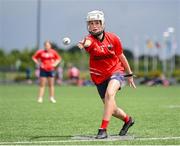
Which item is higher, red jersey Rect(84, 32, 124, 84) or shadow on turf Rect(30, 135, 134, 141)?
red jersey Rect(84, 32, 124, 84)

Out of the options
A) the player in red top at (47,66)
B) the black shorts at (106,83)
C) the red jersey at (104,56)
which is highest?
the red jersey at (104,56)

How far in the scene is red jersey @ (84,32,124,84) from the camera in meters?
9.67

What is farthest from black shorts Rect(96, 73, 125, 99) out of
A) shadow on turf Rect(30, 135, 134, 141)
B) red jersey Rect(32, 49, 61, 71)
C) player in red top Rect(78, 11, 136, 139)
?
red jersey Rect(32, 49, 61, 71)

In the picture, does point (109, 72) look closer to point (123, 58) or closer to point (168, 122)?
point (123, 58)

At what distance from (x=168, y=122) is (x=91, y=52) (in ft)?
11.2

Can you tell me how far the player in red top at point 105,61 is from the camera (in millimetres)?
9508

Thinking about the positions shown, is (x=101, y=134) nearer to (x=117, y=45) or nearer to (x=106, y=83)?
(x=106, y=83)

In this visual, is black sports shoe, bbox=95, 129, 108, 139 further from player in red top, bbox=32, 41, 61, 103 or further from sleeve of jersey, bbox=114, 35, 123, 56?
player in red top, bbox=32, 41, 61, 103

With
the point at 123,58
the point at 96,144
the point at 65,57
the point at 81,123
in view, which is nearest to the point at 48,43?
the point at 81,123

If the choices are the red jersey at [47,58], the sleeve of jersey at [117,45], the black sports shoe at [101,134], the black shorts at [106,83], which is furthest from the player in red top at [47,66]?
the black sports shoe at [101,134]

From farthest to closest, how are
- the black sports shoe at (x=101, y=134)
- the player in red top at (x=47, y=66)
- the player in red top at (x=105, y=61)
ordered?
the player in red top at (x=47, y=66) < the player in red top at (x=105, y=61) < the black sports shoe at (x=101, y=134)

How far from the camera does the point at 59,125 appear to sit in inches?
471

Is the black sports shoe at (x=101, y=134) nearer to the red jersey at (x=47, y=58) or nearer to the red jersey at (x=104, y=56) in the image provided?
the red jersey at (x=104, y=56)

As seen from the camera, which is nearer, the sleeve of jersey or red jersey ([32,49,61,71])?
the sleeve of jersey
